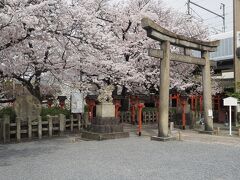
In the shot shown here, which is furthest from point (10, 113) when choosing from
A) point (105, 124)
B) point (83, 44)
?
point (83, 44)

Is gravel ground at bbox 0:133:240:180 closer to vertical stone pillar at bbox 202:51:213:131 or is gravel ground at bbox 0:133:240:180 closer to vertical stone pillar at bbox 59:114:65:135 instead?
vertical stone pillar at bbox 59:114:65:135

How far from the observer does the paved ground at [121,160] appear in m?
6.85

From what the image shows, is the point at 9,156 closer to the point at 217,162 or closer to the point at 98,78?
the point at 217,162

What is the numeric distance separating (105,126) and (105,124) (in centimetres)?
11

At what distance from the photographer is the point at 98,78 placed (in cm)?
1888

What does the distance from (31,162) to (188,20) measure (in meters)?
18.8

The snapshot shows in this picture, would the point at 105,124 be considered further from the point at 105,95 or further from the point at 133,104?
the point at 133,104

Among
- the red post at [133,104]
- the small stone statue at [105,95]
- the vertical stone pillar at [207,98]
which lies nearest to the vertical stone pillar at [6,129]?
the small stone statue at [105,95]

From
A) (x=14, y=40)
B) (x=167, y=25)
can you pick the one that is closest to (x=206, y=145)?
(x=14, y=40)

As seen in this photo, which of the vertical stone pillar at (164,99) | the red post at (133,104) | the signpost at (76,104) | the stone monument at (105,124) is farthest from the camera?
the red post at (133,104)

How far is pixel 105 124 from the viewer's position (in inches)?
525

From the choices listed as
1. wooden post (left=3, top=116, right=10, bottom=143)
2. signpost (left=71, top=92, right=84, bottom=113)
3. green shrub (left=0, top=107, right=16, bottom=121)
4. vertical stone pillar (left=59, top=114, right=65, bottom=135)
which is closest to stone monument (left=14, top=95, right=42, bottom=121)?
green shrub (left=0, top=107, right=16, bottom=121)

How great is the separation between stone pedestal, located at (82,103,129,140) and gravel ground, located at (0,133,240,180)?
2.58ft

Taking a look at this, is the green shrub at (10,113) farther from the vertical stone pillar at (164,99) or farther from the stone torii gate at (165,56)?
the vertical stone pillar at (164,99)
